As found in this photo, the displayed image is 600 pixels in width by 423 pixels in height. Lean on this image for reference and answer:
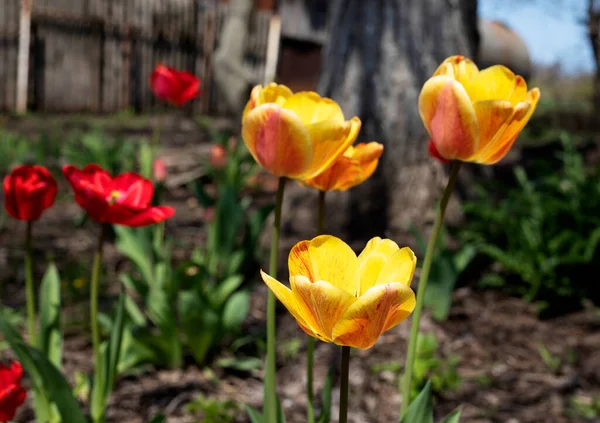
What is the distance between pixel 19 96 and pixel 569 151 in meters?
7.90

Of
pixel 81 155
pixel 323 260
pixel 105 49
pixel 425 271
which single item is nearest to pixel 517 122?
pixel 425 271

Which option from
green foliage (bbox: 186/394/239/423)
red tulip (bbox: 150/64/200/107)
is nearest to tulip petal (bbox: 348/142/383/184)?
green foliage (bbox: 186/394/239/423)

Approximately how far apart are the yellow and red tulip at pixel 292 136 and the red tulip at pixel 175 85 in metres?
1.81

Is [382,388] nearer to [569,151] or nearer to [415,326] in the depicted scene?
[415,326]

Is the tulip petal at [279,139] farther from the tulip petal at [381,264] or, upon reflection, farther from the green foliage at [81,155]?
the green foliage at [81,155]

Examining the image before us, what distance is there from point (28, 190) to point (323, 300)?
0.76 metres

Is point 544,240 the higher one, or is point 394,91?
point 394,91

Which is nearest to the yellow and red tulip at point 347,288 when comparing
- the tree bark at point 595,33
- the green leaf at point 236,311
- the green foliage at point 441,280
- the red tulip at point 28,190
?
the red tulip at point 28,190

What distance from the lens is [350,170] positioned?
1.02 metres

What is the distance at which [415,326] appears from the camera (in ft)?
2.96

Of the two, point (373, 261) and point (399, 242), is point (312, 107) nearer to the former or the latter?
point (373, 261)

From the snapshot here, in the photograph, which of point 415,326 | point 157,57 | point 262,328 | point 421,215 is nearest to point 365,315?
point 415,326

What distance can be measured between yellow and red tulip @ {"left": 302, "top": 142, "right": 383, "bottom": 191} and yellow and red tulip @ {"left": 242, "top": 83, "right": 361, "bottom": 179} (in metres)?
0.09

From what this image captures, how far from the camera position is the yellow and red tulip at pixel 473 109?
0.86 metres
